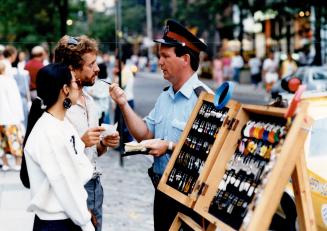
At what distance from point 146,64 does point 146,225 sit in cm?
6764

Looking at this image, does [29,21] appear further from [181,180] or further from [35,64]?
[181,180]

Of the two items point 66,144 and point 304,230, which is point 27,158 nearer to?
point 66,144

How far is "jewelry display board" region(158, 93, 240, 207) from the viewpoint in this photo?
4.92m

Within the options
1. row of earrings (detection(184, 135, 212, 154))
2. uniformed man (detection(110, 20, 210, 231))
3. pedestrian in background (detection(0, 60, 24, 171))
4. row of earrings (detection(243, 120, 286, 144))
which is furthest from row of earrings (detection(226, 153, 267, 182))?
pedestrian in background (detection(0, 60, 24, 171))

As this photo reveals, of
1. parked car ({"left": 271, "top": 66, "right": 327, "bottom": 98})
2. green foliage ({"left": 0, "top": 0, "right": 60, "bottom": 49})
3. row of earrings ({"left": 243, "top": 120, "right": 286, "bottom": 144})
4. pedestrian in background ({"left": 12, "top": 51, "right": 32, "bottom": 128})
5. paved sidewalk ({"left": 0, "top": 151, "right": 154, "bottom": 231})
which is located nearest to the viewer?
row of earrings ({"left": 243, "top": 120, "right": 286, "bottom": 144})

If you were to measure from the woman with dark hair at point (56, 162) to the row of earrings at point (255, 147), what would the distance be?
35.9 inches

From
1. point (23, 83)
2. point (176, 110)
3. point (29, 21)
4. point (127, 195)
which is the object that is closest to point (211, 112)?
point (176, 110)

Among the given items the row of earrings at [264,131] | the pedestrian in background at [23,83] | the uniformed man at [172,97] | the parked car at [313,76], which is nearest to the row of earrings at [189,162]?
the uniformed man at [172,97]

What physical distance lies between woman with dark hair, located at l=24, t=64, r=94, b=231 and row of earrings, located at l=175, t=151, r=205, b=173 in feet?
2.93

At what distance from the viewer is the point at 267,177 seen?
3.84 metres

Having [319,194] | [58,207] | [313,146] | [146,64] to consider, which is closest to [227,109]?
[58,207]

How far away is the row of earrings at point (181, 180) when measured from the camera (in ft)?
16.2

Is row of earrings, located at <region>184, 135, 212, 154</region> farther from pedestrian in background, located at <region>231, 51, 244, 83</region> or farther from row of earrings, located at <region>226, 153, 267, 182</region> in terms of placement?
pedestrian in background, located at <region>231, 51, 244, 83</region>

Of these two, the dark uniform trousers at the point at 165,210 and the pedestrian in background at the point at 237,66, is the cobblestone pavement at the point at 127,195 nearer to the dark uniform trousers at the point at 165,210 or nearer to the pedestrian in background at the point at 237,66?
the dark uniform trousers at the point at 165,210
